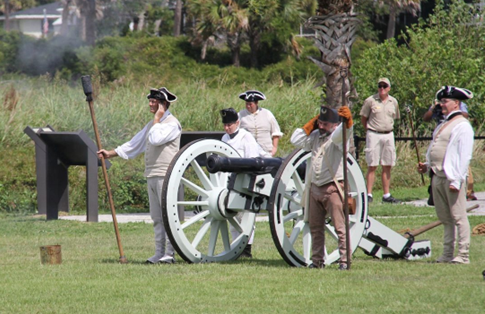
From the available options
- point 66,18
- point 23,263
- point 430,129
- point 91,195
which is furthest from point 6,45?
point 23,263

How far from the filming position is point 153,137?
347 inches

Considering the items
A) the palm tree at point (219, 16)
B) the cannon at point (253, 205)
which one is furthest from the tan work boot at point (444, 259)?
the palm tree at point (219, 16)

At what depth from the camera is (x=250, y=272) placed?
827 centimetres

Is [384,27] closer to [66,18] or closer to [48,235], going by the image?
[66,18]

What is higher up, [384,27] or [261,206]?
[261,206]

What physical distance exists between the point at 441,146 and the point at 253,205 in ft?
6.49

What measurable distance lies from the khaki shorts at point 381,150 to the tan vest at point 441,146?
538cm

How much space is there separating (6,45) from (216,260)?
137 feet

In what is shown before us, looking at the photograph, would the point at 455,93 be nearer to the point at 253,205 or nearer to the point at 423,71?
the point at 253,205

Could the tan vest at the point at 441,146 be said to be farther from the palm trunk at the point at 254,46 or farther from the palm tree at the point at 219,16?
the palm trunk at the point at 254,46

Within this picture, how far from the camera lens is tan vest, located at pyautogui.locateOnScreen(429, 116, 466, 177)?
28.9ft

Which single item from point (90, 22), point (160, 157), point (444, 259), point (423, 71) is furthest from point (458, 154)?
point (90, 22)

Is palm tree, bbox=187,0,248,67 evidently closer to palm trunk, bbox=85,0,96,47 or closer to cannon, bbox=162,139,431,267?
palm trunk, bbox=85,0,96,47

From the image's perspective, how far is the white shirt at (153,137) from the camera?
8.82m
